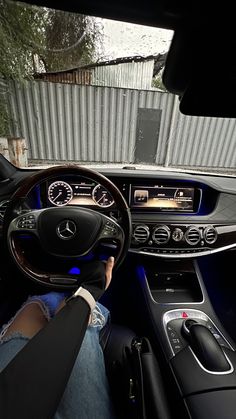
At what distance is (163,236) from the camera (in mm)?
1370

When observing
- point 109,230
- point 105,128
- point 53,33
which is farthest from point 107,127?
point 109,230

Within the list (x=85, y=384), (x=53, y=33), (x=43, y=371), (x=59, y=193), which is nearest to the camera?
(x=43, y=371)

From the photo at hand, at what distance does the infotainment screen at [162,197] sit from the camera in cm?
144

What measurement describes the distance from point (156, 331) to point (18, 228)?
789mm

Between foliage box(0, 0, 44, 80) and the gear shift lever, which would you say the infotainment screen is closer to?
the gear shift lever

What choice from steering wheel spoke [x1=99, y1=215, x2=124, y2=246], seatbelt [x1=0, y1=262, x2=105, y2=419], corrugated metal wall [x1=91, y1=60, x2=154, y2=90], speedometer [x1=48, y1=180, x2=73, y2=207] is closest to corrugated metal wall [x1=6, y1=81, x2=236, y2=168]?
corrugated metal wall [x1=91, y1=60, x2=154, y2=90]

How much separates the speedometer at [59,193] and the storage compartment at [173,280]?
25.1 inches

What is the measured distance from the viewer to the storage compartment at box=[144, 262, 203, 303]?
1447 millimetres

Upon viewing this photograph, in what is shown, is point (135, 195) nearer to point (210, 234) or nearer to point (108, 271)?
point (210, 234)

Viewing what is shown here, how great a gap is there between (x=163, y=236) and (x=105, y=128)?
3913 millimetres

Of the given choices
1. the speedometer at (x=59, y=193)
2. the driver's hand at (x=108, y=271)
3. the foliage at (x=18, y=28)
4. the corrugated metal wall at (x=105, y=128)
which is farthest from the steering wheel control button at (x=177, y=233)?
the corrugated metal wall at (x=105, y=128)

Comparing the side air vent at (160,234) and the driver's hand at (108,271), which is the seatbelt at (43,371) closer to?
the driver's hand at (108,271)

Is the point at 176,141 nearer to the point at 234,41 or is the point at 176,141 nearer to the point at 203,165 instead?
the point at 203,165

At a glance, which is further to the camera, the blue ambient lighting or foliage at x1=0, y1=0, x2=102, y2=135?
the blue ambient lighting
